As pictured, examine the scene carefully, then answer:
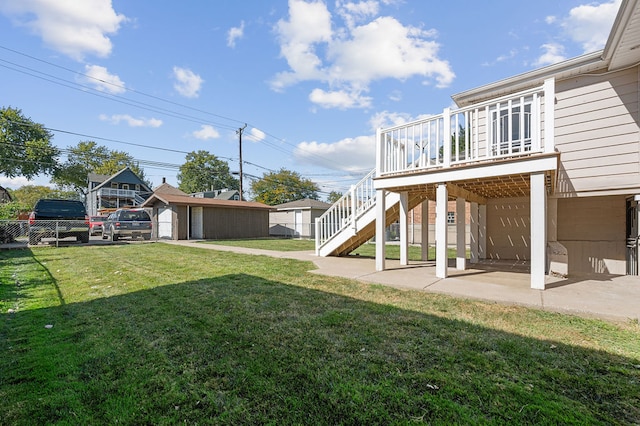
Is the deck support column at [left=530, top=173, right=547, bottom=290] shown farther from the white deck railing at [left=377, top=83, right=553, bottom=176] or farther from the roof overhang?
the roof overhang

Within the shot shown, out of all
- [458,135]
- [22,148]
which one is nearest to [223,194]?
[22,148]

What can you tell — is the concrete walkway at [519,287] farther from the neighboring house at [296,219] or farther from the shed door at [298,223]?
the shed door at [298,223]

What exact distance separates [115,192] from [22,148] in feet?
42.4

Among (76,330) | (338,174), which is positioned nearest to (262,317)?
(76,330)

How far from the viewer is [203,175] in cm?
4953

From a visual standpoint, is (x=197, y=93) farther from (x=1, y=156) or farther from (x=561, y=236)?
(x=1, y=156)

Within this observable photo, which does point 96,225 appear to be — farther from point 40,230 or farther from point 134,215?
point 40,230

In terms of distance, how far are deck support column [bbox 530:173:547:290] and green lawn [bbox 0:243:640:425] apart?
130 cm

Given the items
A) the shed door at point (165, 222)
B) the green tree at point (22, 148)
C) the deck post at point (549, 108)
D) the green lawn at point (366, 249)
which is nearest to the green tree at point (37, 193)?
the green tree at point (22, 148)

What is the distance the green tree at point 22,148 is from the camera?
3512cm

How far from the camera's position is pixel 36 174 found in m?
39.2

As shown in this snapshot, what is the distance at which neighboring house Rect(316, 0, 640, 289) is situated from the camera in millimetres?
5371

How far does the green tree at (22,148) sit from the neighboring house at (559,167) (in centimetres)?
4298

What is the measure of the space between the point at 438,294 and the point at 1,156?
4809 cm
